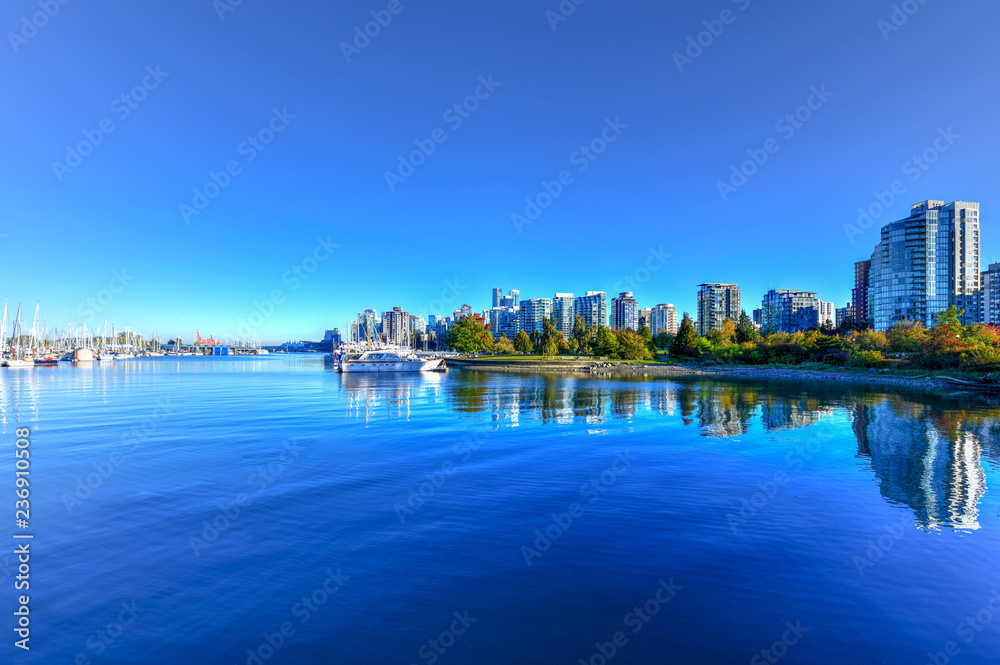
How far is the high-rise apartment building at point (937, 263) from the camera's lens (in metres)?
122

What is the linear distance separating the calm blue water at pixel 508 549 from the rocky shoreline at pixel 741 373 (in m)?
38.3

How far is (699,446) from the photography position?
2109cm

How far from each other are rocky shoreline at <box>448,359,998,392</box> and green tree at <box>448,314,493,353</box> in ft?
33.0

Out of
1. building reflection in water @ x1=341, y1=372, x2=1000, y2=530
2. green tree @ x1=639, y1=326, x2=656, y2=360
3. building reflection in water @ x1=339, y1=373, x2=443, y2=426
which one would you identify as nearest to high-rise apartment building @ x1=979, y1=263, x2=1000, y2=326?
green tree @ x1=639, y1=326, x2=656, y2=360

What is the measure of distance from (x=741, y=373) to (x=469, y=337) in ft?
252

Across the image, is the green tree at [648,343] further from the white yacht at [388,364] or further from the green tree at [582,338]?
the white yacht at [388,364]

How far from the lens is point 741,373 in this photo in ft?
255

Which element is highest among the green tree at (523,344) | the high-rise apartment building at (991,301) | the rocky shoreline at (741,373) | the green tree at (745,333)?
the high-rise apartment building at (991,301)

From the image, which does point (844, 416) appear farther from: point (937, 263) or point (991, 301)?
point (991, 301)

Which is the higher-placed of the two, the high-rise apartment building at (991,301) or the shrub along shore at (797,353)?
the high-rise apartment building at (991,301)

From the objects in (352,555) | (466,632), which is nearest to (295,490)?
(352,555)

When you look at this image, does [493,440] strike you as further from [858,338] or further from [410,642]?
[858,338]

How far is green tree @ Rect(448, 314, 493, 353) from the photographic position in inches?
5354

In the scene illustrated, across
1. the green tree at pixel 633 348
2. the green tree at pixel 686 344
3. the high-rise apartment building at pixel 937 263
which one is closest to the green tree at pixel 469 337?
the green tree at pixel 633 348
